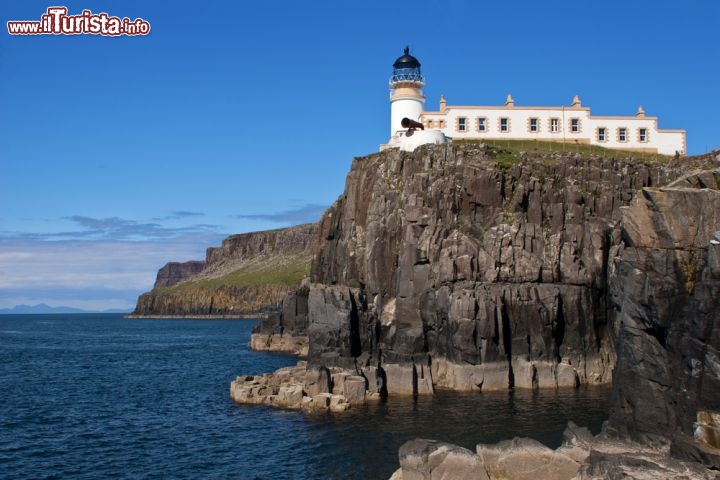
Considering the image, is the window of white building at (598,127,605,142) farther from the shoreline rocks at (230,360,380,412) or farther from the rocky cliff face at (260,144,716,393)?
the shoreline rocks at (230,360,380,412)

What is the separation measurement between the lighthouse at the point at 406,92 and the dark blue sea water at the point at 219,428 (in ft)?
126

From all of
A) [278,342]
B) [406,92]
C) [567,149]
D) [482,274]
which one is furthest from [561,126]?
[278,342]

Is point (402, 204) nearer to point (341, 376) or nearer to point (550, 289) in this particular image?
point (550, 289)

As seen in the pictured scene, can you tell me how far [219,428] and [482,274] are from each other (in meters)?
27.2

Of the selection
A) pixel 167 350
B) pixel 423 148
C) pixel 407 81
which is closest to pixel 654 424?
pixel 423 148

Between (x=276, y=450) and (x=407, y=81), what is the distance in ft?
193

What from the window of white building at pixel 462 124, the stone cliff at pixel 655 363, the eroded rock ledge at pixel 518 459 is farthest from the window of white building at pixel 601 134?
the eroded rock ledge at pixel 518 459

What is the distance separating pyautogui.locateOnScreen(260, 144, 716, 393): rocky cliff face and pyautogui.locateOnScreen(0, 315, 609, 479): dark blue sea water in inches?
170

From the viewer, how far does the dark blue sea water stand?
38844mm

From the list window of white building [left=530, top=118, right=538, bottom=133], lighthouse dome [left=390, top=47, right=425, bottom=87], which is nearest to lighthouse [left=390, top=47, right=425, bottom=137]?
lighthouse dome [left=390, top=47, right=425, bottom=87]

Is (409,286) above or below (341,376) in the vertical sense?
above

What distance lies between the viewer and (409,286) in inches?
2616

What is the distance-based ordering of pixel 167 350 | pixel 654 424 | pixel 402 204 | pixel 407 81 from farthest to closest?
pixel 167 350 → pixel 407 81 → pixel 402 204 → pixel 654 424

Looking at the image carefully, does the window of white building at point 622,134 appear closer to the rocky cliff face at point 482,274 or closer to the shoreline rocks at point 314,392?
the rocky cliff face at point 482,274
